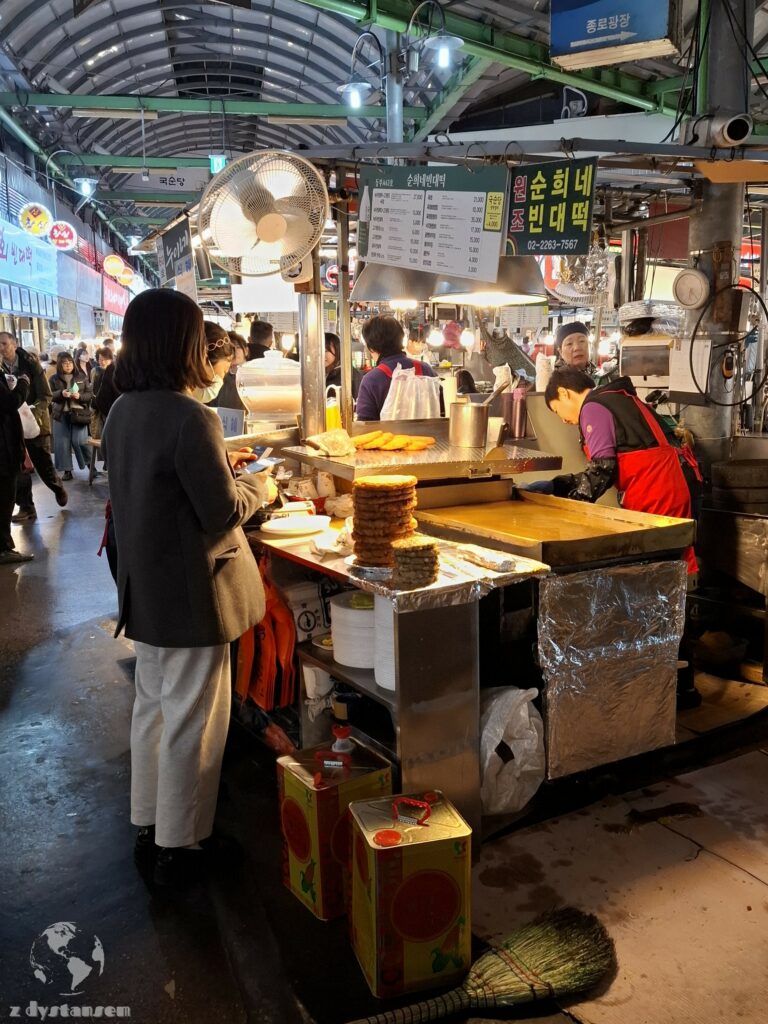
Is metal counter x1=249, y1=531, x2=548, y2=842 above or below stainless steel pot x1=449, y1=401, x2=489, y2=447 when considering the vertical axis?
below

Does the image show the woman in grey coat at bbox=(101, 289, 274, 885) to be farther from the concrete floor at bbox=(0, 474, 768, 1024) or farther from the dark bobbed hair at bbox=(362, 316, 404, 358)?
the dark bobbed hair at bbox=(362, 316, 404, 358)

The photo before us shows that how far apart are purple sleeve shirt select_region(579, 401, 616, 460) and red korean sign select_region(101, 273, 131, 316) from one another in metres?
20.8

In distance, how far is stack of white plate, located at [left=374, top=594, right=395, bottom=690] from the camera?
2725mm

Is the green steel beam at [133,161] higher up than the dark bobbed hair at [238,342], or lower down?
higher up

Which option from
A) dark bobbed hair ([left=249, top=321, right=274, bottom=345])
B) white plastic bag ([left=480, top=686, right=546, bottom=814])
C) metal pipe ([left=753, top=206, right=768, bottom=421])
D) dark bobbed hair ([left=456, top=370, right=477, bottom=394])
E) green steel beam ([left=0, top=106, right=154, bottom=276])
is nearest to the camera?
white plastic bag ([left=480, top=686, right=546, bottom=814])

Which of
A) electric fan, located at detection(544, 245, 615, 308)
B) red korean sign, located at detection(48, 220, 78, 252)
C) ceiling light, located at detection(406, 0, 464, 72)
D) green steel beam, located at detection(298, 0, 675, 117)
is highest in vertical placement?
green steel beam, located at detection(298, 0, 675, 117)

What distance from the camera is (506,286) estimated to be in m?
4.42

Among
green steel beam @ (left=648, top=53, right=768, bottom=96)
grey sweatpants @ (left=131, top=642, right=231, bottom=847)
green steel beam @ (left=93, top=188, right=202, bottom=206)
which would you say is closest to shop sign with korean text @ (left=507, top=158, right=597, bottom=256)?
grey sweatpants @ (left=131, top=642, right=231, bottom=847)

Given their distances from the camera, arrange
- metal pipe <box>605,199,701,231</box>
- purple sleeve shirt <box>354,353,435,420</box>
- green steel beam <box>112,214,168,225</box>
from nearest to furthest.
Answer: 1. purple sleeve shirt <box>354,353,435,420</box>
2. metal pipe <box>605,199,701,231</box>
3. green steel beam <box>112,214,168,225</box>

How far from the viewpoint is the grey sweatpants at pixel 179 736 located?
2.70m

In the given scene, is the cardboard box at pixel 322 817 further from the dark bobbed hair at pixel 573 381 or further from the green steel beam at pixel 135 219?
the green steel beam at pixel 135 219

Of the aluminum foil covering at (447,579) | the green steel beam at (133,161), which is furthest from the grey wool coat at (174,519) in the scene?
the green steel beam at (133,161)

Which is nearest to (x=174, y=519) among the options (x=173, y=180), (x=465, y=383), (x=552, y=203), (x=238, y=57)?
(x=552, y=203)

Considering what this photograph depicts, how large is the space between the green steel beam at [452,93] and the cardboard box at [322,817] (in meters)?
9.07
